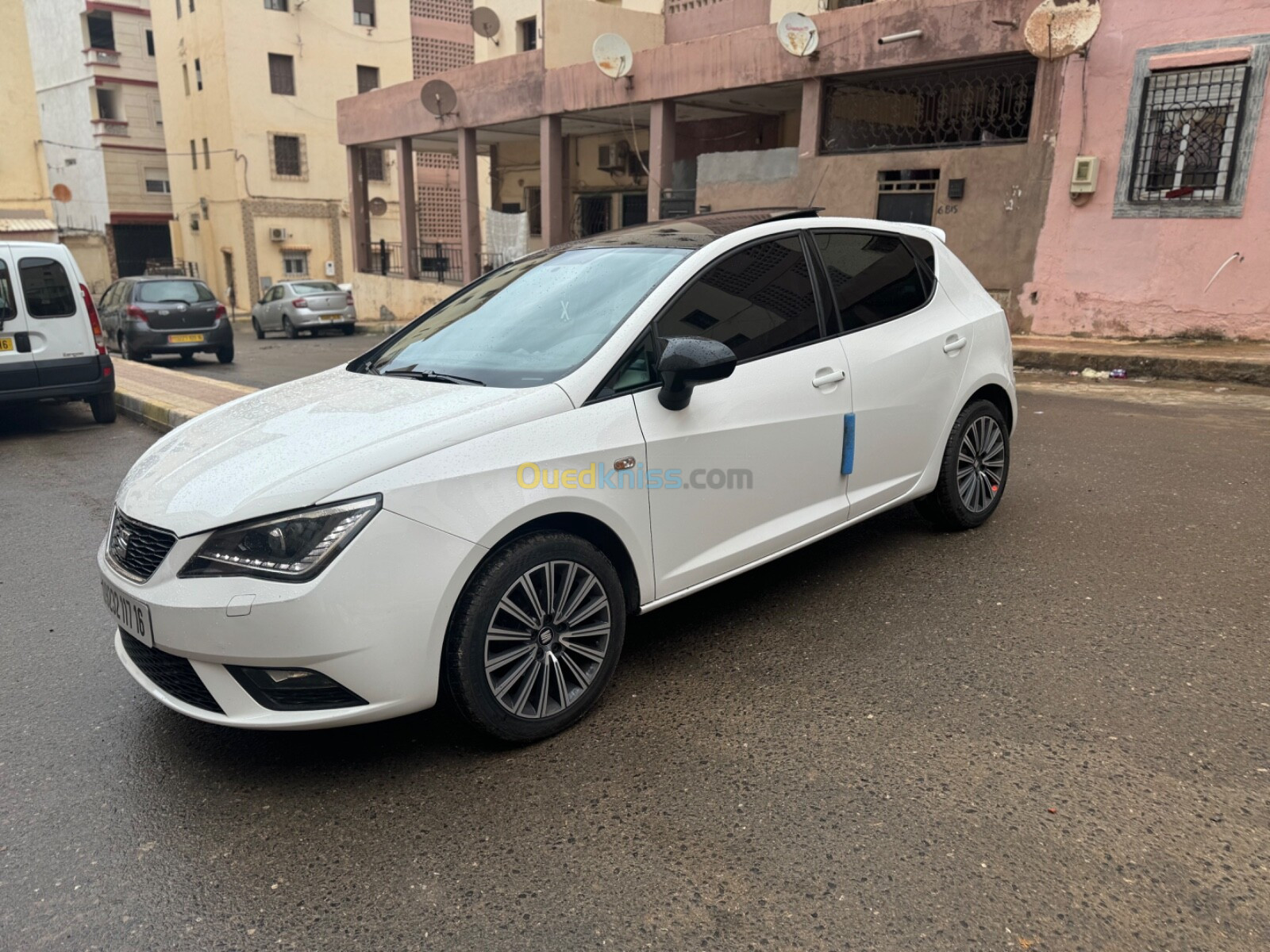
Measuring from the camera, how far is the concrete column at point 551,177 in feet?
63.9

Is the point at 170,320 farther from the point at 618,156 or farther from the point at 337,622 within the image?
the point at 337,622

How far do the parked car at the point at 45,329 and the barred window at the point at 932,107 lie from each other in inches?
433

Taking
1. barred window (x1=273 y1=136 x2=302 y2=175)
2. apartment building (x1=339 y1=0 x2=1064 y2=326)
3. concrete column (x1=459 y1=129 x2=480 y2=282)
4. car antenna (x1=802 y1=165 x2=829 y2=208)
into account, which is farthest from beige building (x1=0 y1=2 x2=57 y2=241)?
car antenna (x1=802 y1=165 x2=829 y2=208)

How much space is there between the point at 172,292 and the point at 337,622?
15827 mm

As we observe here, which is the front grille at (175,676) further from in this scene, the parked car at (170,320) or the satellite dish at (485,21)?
the satellite dish at (485,21)

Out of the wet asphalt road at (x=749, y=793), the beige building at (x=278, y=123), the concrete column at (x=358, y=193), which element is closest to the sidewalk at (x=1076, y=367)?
the wet asphalt road at (x=749, y=793)

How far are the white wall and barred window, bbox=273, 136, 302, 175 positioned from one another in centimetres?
1026

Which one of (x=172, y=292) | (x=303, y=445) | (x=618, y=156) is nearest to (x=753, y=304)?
(x=303, y=445)

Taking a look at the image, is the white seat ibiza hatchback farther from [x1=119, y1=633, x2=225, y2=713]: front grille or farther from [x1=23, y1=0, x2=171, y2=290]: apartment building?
[x1=23, y1=0, x2=171, y2=290]: apartment building

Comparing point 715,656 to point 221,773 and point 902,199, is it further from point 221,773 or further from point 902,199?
point 902,199

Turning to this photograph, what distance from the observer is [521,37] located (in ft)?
84.3

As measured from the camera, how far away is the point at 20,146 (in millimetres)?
25562

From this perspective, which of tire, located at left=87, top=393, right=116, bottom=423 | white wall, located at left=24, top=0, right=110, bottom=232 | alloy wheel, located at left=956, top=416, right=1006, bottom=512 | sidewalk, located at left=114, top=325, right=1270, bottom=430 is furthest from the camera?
white wall, located at left=24, top=0, right=110, bottom=232

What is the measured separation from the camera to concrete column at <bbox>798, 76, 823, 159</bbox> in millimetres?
14719
